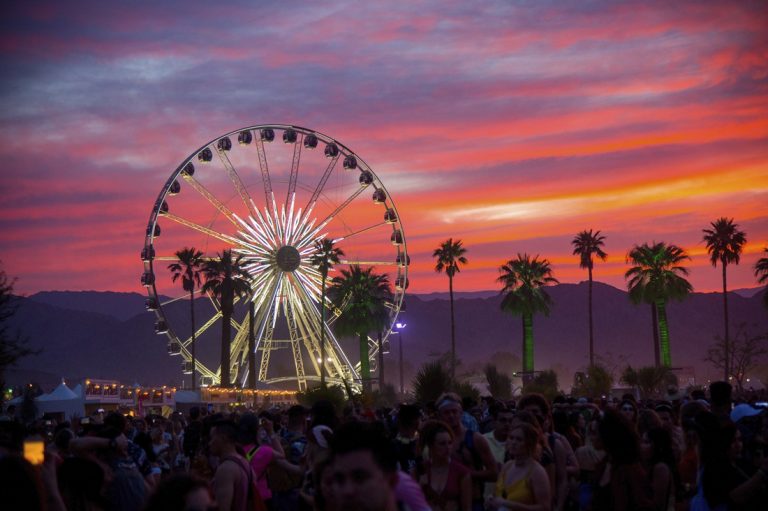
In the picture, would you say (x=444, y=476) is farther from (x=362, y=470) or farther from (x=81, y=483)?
(x=362, y=470)

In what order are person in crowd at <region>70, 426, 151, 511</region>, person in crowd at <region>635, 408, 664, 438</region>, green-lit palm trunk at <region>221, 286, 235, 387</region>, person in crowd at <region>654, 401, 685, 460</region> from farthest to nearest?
green-lit palm trunk at <region>221, 286, 235, 387</region>, person in crowd at <region>654, 401, 685, 460</region>, person in crowd at <region>635, 408, 664, 438</region>, person in crowd at <region>70, 426, 151, 511</region>

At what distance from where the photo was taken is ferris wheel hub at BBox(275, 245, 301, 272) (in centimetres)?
6456

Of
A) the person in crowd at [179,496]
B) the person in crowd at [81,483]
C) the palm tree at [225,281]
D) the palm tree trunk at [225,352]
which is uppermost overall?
the palm tree at [225,281]

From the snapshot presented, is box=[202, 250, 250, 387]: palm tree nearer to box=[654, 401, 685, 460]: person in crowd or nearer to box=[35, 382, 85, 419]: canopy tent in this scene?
box=[35, 382, 85, 419]: canopy tent

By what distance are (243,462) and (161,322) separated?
5503 centimetres

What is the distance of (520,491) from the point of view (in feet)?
31.9

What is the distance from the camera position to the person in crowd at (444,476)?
396 inches

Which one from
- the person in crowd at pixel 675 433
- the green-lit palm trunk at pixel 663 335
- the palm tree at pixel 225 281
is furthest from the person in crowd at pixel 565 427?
the green-lit palm trunk at pixel 663 335

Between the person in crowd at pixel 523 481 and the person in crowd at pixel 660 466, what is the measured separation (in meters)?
0.92

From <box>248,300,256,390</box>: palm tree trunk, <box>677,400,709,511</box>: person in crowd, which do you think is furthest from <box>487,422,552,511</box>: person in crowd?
<box>248,300,256,390</box>: palm tree trunk

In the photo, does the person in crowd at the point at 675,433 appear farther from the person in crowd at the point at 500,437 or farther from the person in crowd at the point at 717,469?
the person in crowd at the point at 717,469

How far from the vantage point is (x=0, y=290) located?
4378cm

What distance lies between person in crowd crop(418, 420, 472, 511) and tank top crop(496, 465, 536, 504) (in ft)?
1.09

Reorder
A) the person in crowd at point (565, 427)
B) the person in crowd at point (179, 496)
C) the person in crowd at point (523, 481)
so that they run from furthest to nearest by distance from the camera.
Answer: the person in crowd at point (565, 427)
the person in crowd at point (523, 481)
the person in crowd at point (179, 496)
